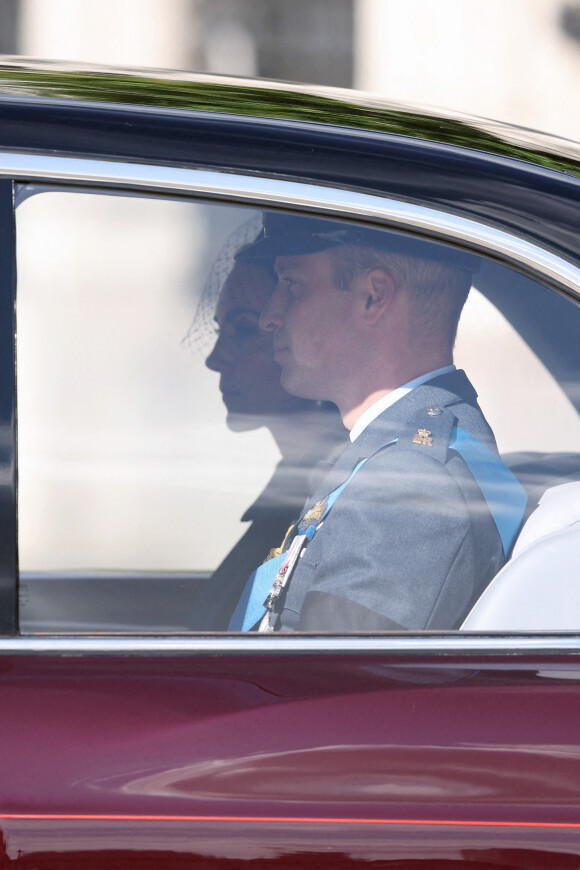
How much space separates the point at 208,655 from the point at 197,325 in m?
0.45

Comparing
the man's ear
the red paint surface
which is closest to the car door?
the red paint surface

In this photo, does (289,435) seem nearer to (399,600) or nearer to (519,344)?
(399,600)

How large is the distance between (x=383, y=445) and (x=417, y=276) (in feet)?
0.69

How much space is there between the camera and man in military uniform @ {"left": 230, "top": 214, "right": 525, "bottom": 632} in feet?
3.92

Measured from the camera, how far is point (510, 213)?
1134 millimetres

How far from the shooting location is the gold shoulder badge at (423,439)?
1250 millimetres

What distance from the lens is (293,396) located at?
1.26 metres

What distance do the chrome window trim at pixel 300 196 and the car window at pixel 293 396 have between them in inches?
0.8

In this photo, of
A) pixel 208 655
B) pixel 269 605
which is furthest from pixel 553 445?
pixel 208 655

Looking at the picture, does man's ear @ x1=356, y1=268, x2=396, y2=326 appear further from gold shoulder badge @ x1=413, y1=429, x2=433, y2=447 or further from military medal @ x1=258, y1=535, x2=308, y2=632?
military medal @ x1=258, y1=535, x2=308, y2=632

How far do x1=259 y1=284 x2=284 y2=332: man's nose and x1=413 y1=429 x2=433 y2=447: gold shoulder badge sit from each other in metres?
0.22

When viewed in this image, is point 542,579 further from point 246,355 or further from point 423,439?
point 246,355

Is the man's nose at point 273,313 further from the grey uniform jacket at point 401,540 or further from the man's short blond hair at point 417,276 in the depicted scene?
the grey uniform jacket at point 401,540

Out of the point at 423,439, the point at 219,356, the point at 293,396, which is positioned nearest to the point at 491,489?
the point at 423,439
